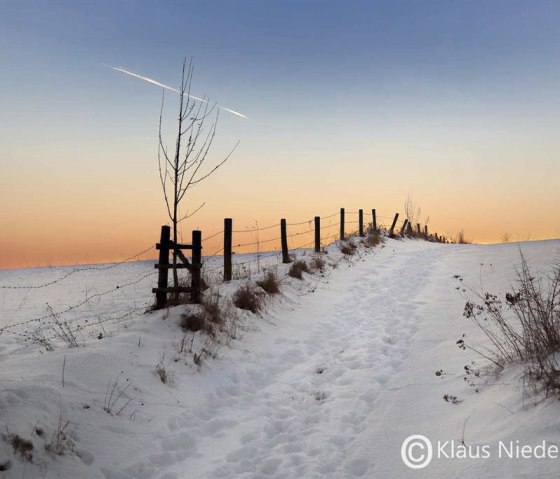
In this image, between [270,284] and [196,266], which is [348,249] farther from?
[196,266]

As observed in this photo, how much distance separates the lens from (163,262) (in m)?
8.13

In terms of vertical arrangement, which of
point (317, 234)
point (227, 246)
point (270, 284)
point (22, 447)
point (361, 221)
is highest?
point (361, 221)

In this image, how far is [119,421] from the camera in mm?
4582

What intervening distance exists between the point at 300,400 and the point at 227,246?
6654 millimetres

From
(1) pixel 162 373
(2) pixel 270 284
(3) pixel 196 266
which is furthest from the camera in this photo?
(2) pixel 270 284

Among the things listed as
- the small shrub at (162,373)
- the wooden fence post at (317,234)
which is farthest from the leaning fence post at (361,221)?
the small shrub at (162,373)

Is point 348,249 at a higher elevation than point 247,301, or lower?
higher

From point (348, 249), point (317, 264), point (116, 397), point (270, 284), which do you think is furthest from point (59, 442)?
point (348, 249)

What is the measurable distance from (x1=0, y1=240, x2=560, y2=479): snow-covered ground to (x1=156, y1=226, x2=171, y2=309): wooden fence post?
1.55ft

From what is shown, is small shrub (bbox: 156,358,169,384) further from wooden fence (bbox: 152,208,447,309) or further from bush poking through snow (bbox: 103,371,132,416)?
wooden fence (bbox: 152,208,447,309)

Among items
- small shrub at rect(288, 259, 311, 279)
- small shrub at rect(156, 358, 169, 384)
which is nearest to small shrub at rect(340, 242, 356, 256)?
small shrub at rect(288, 259, 311, 279)

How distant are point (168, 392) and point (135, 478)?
152cm

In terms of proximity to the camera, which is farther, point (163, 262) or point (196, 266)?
point (196, 266)

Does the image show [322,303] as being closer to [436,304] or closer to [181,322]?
[436,304]
